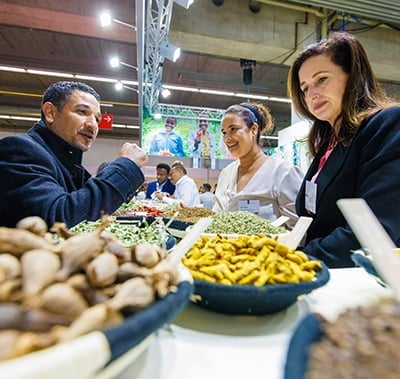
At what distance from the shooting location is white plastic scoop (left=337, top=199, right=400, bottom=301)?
0.35 meters

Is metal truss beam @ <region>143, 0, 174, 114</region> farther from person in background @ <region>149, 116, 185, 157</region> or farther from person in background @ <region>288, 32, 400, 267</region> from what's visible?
person in background @ <region>288, 32, 400, 267</region>

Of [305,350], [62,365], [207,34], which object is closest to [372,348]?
[305,350]

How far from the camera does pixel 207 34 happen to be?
3.66 metres

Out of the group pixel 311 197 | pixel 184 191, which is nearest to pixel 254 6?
pixel 184 191

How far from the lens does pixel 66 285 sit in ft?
0.92

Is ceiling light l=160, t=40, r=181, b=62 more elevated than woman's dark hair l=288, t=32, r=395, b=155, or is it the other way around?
ceiling light l=160, t=40, r=181, b=62

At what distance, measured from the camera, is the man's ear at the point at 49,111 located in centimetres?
139

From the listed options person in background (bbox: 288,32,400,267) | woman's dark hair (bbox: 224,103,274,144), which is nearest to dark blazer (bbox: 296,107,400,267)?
person in background (bbox: 288,32,400,267)

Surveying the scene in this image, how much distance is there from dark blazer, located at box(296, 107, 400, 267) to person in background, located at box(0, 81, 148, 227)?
31.1 inches

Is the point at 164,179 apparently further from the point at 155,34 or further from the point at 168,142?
the point at 155,34

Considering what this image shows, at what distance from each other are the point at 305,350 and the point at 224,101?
28.7 ft

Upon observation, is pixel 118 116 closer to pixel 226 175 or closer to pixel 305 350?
pixel 226 175

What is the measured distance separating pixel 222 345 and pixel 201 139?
625 cm

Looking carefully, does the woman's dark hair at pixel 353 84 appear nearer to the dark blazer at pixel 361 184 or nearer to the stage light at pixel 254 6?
the dark blazer at pixel 361 184
